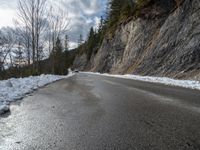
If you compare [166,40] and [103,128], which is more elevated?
[166,40]

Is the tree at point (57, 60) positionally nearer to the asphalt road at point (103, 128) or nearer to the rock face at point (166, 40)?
the rock face at point (166, 40)

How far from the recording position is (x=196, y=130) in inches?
194

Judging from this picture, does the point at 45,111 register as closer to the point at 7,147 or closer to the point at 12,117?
the point at 12,117

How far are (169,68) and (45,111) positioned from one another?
18663 millimetres

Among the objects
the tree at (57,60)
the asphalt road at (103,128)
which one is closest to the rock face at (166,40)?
the tree at (57,60)

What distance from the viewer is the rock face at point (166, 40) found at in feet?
73.5

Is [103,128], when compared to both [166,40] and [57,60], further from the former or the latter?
[57,60]

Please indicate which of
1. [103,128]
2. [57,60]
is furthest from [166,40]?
[57,60]

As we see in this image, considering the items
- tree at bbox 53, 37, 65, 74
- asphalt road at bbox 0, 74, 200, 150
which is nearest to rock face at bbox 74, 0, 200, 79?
tree at bbox 53, 37, 65, 74

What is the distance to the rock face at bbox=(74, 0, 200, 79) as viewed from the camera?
2240 centimetres

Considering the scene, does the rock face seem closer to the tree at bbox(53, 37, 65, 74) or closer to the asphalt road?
the tree at bbox(53, 37, 65, 74)

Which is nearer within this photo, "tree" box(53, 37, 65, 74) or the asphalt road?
the asphalt road

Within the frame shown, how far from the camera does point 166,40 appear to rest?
1096 inches

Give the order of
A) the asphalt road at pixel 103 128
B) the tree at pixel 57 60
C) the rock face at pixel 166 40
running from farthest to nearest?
the tree at pixel 57 60 < the rock face at pixel 166 40 < the asphalt road at pixel 103 128
